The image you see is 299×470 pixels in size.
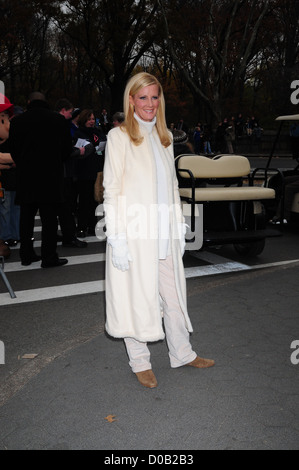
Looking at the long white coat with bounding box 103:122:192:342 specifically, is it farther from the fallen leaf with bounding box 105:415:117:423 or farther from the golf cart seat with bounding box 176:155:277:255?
the golf cart seat with bounding box 176:155:277:255

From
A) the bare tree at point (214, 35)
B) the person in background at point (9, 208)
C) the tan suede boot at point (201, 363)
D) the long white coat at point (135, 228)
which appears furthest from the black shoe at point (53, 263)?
the bare tree at point (214, 35)

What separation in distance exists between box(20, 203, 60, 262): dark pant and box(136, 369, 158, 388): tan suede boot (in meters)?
3.59

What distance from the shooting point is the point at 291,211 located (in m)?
8.70

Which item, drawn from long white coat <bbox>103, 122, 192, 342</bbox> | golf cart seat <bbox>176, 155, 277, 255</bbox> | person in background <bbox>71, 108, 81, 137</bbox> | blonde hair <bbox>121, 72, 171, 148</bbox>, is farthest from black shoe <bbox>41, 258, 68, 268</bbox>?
blonde hair <bbox>121, 72, 171, 148</bbox>

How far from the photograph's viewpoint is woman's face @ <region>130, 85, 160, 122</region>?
10.9 feet

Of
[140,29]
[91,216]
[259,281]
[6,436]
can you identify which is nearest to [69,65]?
[140,29]

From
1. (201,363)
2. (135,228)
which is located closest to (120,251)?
(135,228)

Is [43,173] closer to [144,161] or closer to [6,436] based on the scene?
[144,161]

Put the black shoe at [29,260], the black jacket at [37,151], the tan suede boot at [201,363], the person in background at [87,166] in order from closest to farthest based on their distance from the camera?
the tan suede boot at [201,363], the black jacket at [37,151], the black shoe at [29,260], the person in background at [87,166]

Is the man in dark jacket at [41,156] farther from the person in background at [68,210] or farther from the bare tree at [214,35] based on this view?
the bare tree at [214,35]

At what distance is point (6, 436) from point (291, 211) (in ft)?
21.9

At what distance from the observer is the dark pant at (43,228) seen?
22.6 feet

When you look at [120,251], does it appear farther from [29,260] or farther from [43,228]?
[29,260]

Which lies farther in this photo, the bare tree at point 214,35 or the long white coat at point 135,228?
the bare tree at point 214,35
